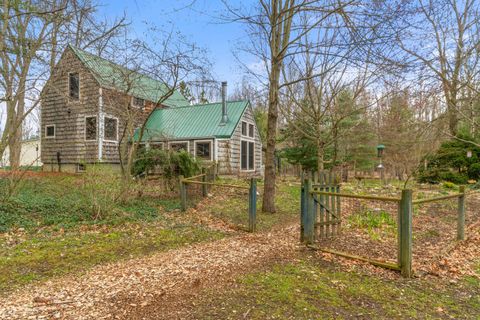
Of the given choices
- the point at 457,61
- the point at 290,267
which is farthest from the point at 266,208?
the point at 457,61

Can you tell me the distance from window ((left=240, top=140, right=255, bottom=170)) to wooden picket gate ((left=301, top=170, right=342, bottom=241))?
36.9ft

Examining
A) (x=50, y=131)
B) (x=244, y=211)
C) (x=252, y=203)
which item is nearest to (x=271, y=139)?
(x=244, y=211)

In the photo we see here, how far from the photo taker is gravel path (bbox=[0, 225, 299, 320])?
2.89 m

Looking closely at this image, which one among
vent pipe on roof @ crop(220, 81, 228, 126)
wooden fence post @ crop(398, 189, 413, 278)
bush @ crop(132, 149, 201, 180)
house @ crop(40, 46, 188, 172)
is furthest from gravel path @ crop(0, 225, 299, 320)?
house @ crop(40, 46, 188, 172)

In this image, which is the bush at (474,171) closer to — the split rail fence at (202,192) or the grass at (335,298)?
the split rail fence at (202,192)

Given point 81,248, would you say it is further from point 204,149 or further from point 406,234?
point 204,149

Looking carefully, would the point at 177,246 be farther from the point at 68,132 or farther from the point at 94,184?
the point at 68,132

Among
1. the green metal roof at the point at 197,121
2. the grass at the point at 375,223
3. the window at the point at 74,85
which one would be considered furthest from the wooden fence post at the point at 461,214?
the window at the point at 74,85

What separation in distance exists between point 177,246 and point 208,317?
106 inches

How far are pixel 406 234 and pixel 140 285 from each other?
344cm

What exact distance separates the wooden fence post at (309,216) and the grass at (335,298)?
1.20 m

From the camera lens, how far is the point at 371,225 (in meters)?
→ 6.64

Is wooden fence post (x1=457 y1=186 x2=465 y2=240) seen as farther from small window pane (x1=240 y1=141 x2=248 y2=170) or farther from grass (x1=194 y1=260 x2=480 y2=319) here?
small window pane (x1=240 y1=141 x2=248 y2=170)

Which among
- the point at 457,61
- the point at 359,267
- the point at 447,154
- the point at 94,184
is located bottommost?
the point at 359,267
